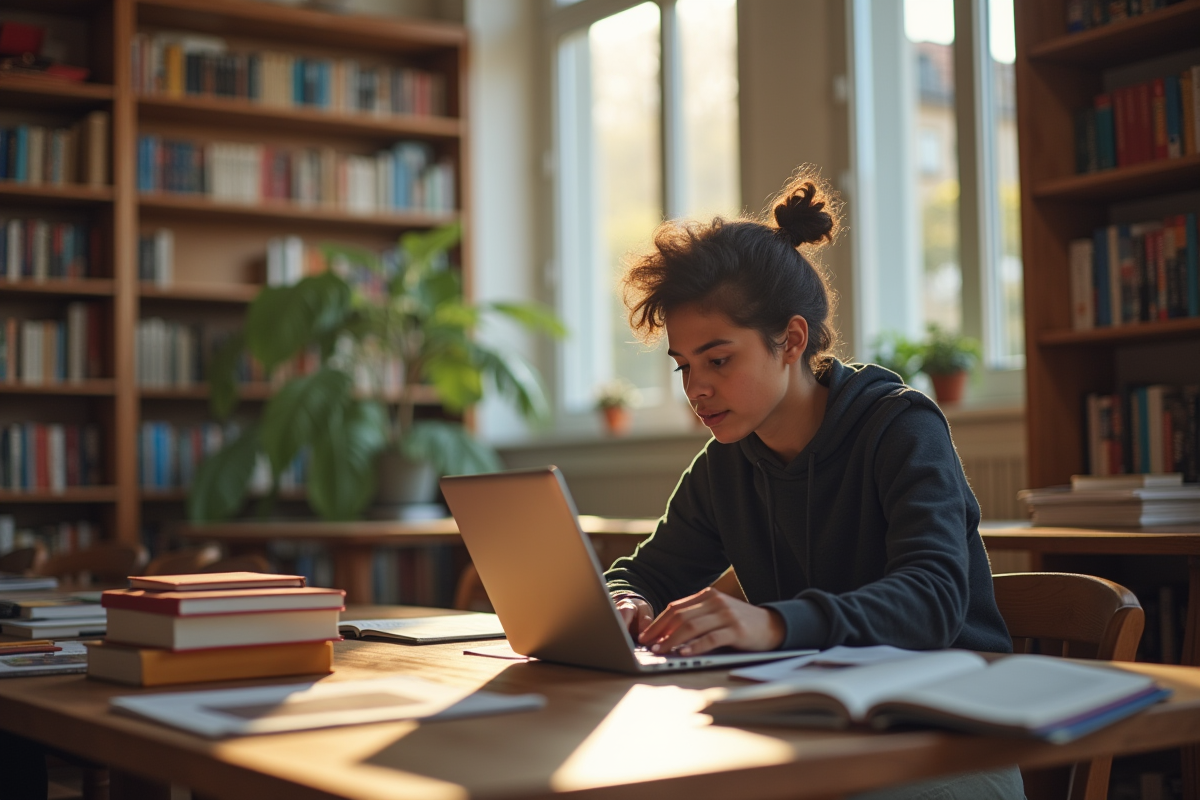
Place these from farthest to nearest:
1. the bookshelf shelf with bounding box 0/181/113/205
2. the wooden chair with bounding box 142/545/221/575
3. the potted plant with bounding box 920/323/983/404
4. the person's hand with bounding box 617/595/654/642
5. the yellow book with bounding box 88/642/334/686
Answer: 1. the bookshelf shelf with bounding box 0/181/113/205
2. the potted plant with bounding box 920/323/983/404
3. the wooden chair with bounding box 142/545/221/575
4. the person's hand with bounding box 617/595/654/642
5. the yellow book with bounding box 88/642/334/686

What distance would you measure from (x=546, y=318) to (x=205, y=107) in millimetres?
1493

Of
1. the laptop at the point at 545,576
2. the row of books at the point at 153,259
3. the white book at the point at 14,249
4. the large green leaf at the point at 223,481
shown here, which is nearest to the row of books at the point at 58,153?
the white book at the point at 14,249

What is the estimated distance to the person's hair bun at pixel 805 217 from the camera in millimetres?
1702

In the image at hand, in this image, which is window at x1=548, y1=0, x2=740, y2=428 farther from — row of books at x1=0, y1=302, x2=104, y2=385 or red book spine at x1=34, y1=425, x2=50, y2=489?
red book spine at x1=34, y1=425, x2=50, y2=489

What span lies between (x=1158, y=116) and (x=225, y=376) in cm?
313

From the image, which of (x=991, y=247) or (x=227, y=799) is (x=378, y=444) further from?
(x=227, y=799)

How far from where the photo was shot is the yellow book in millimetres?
1189

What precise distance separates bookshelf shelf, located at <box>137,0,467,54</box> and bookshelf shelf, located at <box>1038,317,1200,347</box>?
10.2ft

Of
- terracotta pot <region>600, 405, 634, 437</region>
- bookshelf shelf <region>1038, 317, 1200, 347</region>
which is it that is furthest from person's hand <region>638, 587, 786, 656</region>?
terracotta pot <region>600, 405, 634, 437</region>

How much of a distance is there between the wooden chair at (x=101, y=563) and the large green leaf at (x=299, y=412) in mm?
1232

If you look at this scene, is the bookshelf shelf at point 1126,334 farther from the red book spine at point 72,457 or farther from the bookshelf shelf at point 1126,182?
the red book spine at point 72,457

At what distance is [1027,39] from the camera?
3049 mm

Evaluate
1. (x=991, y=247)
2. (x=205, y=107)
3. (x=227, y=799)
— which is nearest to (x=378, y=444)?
(x=205, y=107)

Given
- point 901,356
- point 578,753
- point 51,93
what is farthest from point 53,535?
point 578,753
